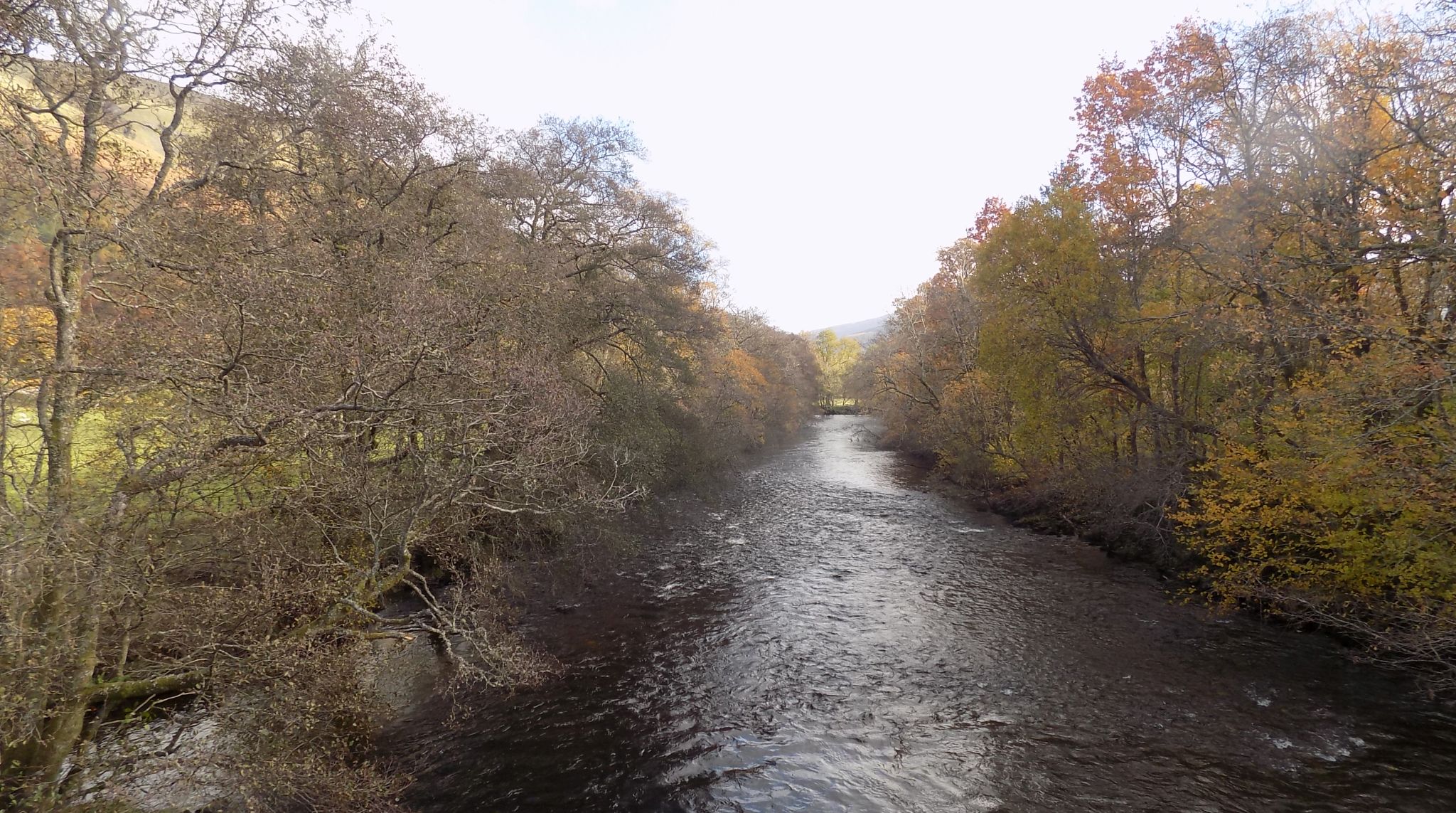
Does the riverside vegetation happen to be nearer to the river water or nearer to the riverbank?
the river water

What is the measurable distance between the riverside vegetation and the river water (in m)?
1.57

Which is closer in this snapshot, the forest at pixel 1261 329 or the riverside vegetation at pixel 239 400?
the riverside vegetation at pixel 239 400

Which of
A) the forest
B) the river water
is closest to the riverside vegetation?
the river water

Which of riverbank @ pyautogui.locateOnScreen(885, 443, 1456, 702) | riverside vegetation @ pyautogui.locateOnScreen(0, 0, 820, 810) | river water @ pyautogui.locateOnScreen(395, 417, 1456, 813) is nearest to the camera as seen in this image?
riverside vegetation @ pyautogui.locateOnScreen(0, 0, 820, 810)

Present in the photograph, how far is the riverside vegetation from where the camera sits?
228 inches

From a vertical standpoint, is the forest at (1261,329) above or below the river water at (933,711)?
above

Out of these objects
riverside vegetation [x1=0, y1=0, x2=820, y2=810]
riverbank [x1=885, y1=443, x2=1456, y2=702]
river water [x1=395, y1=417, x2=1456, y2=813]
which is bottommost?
river water [x1=395, y1=417, x2=1456, y2=813]

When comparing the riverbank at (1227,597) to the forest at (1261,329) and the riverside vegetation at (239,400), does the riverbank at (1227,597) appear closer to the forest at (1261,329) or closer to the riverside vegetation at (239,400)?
the forest at (1261,329)

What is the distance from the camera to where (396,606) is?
533 inches

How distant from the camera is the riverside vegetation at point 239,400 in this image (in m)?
5.80

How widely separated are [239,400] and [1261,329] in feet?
53.7

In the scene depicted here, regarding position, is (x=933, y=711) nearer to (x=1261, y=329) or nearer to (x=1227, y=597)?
(x=1227, y=597)

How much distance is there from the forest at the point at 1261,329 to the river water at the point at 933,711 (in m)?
1.83

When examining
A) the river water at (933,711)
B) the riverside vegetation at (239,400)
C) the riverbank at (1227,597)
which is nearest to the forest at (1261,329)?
the riverbank at (1227,597)
